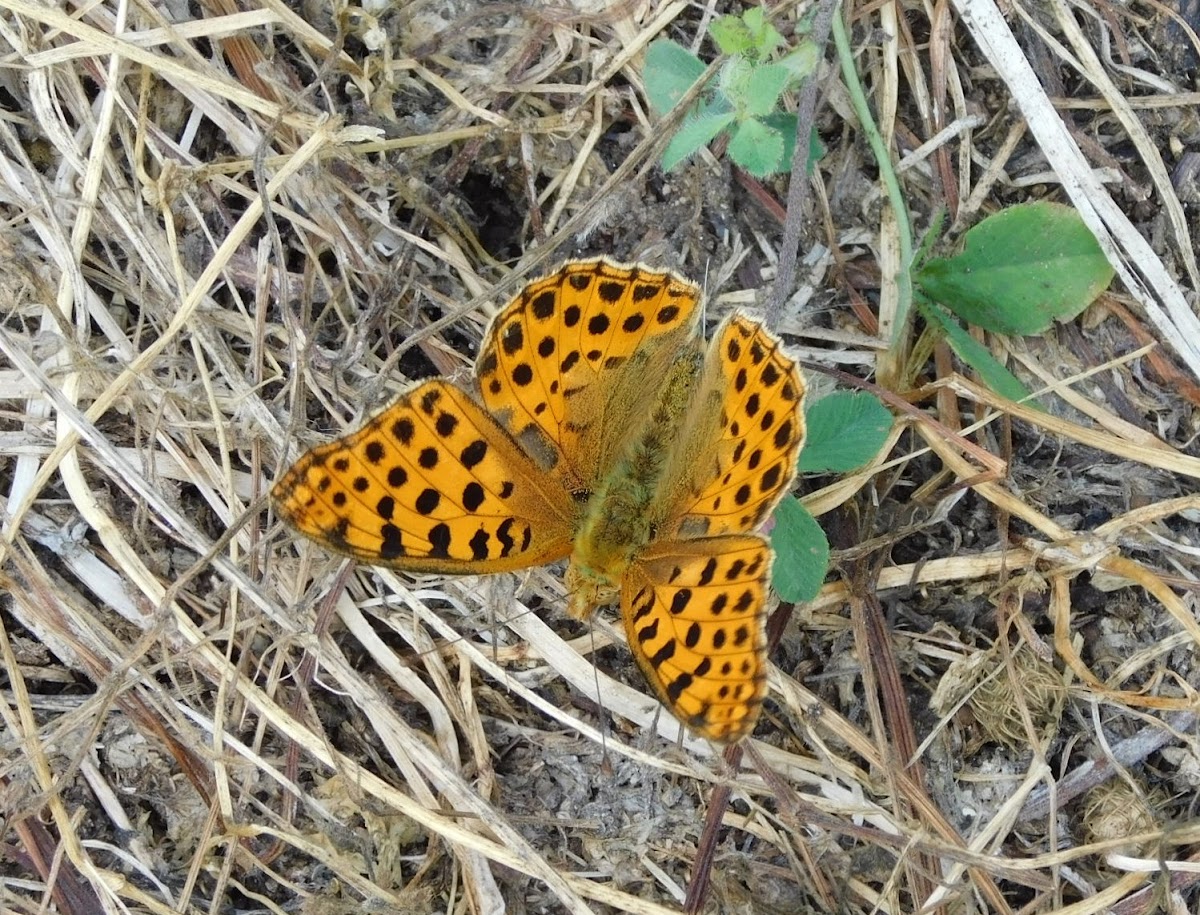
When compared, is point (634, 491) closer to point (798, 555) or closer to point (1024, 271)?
point (798, 555)

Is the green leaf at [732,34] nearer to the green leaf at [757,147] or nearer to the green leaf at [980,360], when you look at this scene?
the green leaf at [757,147]

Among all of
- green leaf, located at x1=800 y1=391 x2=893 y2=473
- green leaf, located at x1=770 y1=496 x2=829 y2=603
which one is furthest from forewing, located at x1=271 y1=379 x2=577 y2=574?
green leaf, located at x1=800 y1=391 x2=893 y2=473

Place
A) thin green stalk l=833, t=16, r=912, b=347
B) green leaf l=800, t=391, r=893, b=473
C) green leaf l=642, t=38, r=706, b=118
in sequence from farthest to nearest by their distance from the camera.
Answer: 1. thin green stalk l=833, t=16, r=912, b=347
2. green leaf l=642, t=38, r=706, b=118
3. green leaf l=800, t=391, r=893, b=473

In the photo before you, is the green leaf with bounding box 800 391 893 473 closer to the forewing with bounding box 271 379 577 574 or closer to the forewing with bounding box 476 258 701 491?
the forewing with bounding box 476 258 701 491

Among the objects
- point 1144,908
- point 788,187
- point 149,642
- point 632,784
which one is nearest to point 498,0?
point 788,187

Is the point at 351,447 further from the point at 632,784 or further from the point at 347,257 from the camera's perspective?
the point at 632,784

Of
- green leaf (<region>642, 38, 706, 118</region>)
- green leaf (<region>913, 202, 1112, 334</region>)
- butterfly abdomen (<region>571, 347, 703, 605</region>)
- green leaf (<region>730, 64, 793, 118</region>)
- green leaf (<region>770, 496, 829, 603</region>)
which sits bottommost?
green leaf (<region>770, 496, 829, 603</region>)

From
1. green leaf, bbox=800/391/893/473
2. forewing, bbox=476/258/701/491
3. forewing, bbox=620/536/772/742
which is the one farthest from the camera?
green leaf, bbox=800/391/893/473

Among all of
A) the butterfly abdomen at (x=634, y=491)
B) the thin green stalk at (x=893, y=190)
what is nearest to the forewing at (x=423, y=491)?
the butterfly abdomen at (x=634, y=491)
